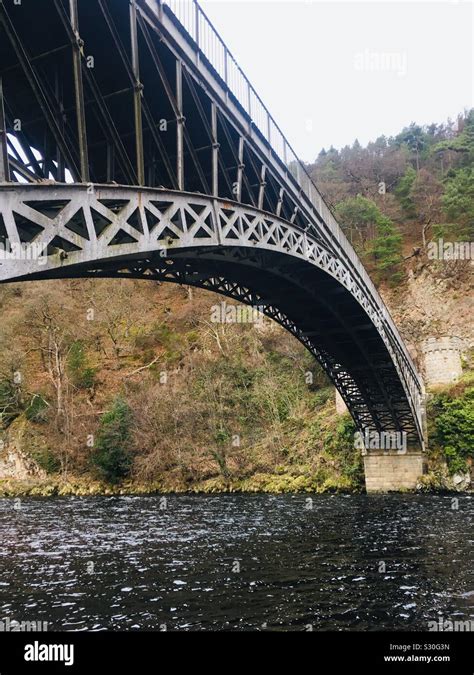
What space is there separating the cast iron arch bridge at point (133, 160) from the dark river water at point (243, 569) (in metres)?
5.81

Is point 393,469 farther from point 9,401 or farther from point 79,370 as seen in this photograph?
point 9,401

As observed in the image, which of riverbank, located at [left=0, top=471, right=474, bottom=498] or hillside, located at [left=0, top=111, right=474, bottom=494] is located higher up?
hillside, located at [left=0, top=111, right=474, bottom=494]

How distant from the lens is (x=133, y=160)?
13.2m

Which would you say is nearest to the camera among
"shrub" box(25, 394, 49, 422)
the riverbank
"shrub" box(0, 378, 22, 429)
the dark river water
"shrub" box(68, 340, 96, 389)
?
the dark river water

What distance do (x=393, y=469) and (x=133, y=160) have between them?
23.9m

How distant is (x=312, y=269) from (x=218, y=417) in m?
20.0

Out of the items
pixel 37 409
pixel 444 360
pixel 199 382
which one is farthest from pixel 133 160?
pixel 37 409

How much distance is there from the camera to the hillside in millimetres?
34531

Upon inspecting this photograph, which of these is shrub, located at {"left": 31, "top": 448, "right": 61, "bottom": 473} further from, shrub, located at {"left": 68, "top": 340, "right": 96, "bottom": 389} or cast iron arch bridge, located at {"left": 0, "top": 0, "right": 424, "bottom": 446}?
cast iron arch bridge, located at {"left": 0, "top": 0, "right": 424, "bottom": 446}

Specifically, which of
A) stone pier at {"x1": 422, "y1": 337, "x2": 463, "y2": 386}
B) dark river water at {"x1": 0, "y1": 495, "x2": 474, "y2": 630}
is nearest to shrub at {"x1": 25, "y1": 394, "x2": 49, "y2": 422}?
dark river water at {"x1": 0, "y1": 495, "x2": 474, "y2": 630}

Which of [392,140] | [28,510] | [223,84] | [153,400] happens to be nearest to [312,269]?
[223,84]

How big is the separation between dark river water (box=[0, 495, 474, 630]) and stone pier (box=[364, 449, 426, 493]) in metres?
8.33

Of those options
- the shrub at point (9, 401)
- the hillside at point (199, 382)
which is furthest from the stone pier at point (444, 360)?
the shrub at point (9, 401)
